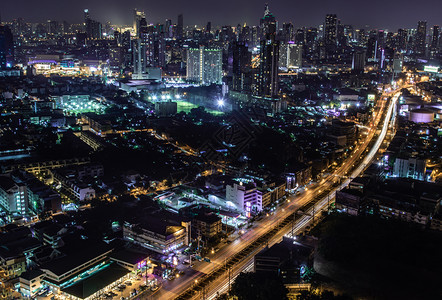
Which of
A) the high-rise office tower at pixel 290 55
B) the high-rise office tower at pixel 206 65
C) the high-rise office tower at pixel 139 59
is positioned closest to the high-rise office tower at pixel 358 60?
the high-rise office tower at pixel 290 55

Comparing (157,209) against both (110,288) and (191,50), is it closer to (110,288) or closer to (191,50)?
(110,288)

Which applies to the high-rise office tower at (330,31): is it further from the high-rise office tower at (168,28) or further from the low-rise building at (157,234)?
the low-rise building at (157,234)

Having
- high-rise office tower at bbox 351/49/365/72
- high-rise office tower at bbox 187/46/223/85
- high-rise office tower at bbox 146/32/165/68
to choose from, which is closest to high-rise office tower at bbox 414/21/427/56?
high-rise office tower at bbox 351/49/365/72

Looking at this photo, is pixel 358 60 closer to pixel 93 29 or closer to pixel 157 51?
pixel 157 51

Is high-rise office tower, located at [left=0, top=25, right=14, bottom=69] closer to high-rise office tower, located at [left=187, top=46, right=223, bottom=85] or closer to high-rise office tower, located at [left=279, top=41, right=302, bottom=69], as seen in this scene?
high-rise office tower, located at [left=187, top=46, right=223, bottom=85]

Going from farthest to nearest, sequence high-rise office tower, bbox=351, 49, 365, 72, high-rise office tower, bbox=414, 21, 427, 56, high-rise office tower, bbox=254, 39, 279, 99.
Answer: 1. high-rise office tower, bbox=414, 21, 427, 56
2. high-rise office tower, bbox=351, 49, 365, 72
3. high-rise office tower, bbox=254, 39, 279, 99

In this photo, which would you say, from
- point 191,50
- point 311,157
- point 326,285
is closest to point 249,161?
point 311,157
